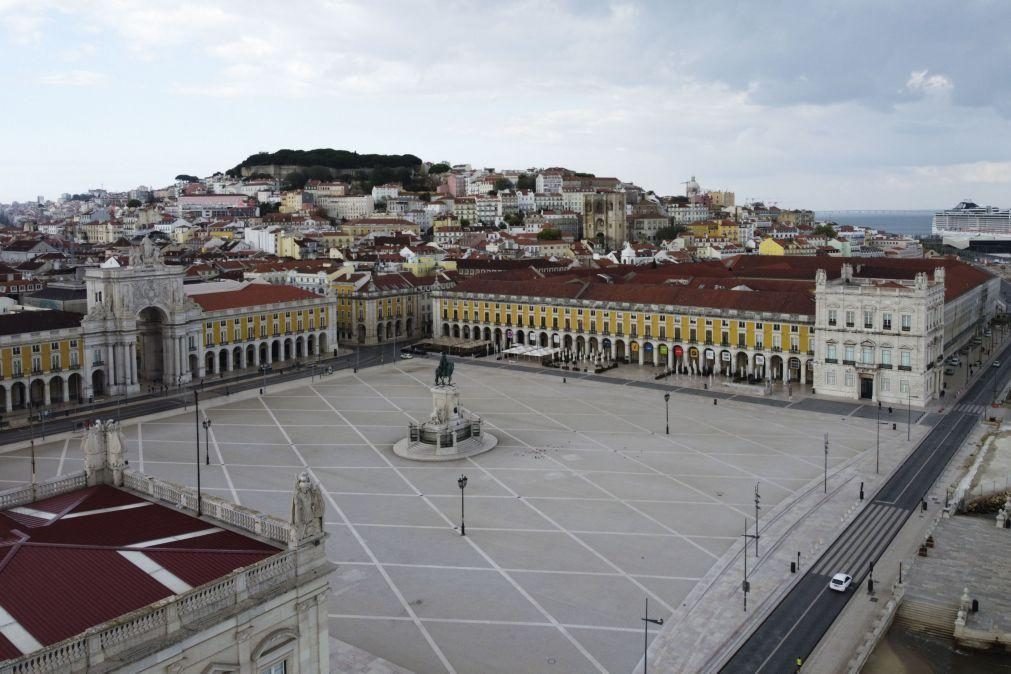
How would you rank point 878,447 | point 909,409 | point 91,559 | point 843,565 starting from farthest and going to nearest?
point 909,409
point 878,447
point 843,565
point 91,559

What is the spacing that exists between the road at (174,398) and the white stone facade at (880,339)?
42.1 meters

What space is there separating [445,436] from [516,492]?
8.43 metres

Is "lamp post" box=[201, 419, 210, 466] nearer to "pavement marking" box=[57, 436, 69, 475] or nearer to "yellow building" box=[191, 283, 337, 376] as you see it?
"pavement marking" box=[57, 436, 69, 475]

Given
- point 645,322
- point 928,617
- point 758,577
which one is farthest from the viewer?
point 645,322

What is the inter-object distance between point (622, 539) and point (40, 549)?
2383cm

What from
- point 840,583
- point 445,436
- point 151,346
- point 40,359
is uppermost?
point 40,359

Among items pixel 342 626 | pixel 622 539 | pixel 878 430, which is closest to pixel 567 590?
pixel 622 539

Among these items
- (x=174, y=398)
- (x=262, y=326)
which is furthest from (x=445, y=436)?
(x=262, y=326)

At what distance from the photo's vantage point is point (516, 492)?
4456 centimetres

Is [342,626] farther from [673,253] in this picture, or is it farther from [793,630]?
[673,253]

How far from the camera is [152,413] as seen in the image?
65.1 m

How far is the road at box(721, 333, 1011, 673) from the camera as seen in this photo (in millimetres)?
28312

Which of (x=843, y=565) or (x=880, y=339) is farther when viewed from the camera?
(x=880, y=339)

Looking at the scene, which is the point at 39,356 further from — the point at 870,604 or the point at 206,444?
the point at 870,604
